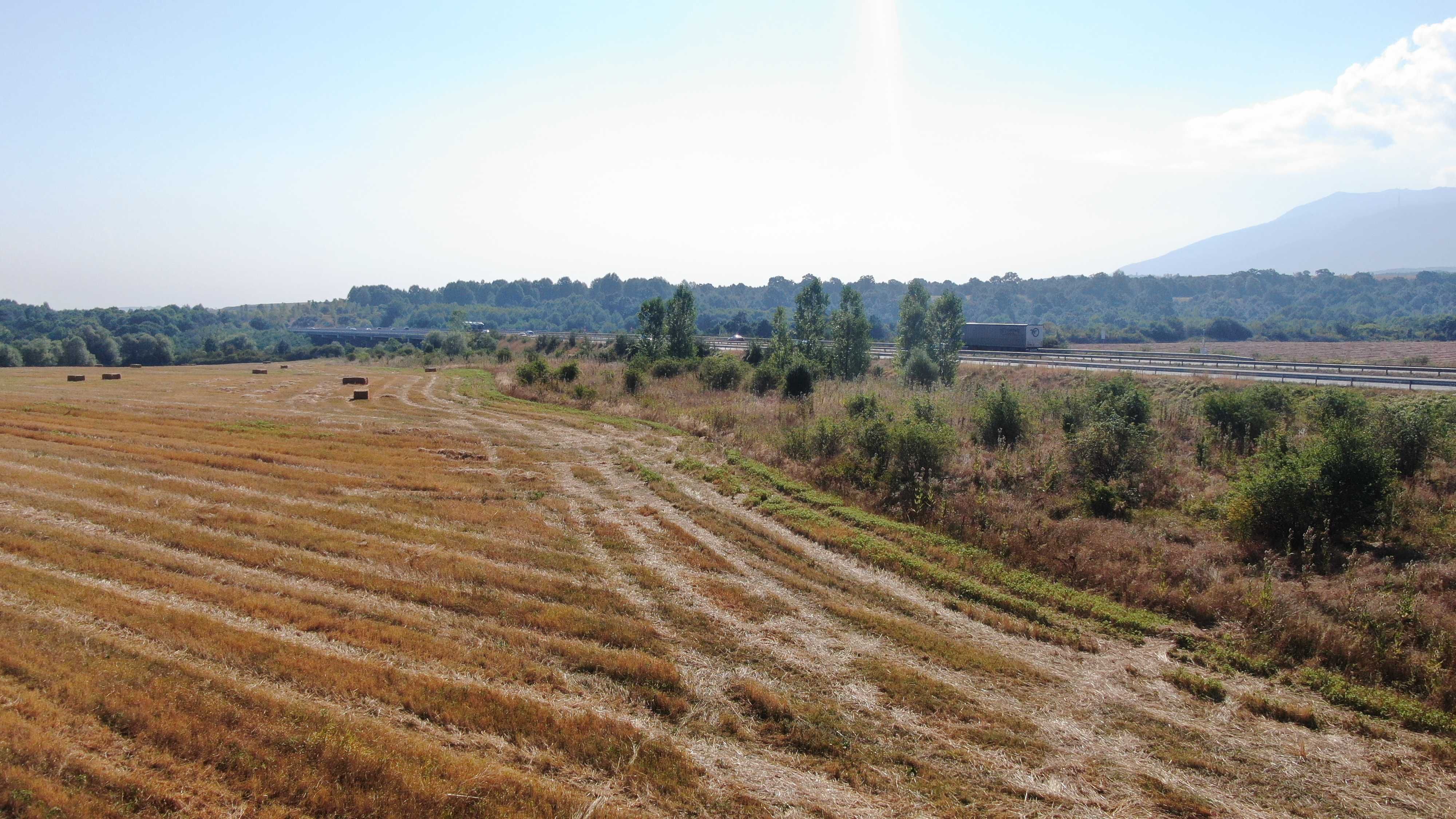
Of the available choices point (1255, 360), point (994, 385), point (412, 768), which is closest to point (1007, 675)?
point (412, 768)

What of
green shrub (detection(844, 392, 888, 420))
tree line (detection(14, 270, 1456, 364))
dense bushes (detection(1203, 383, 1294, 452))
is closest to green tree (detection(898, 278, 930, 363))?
tree line (detection(14, 270, 1456, 364))

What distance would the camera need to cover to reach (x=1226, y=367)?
38750 mm

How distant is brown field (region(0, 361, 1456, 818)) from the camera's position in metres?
5.73

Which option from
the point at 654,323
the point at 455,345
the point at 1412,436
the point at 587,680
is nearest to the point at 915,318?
the point at 654,323

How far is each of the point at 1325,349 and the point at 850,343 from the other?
190 feet

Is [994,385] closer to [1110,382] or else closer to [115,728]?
[1110,382]

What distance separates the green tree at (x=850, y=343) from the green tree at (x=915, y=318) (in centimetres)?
496

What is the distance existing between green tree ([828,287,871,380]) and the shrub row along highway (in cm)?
1028

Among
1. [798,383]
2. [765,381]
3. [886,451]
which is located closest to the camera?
[886,451]

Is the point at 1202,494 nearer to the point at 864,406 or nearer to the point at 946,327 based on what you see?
the point at 864,406

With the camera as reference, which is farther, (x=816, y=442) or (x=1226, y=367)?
(x=1226, y=367)

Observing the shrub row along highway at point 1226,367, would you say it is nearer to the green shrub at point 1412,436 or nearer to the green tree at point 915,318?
the green tree at point 915,318

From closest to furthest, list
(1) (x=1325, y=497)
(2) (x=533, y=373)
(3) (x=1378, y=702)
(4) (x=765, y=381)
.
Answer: (3) (x=1378, y=702) → (1) (x=1325, y=497) → (4) (x=765, y=381) → (2) (x=533, y=373)

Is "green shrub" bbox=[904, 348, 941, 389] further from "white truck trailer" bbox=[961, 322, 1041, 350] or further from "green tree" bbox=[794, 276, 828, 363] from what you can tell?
"white truck trailer" bbox=[961, 322, 1041, 350]
